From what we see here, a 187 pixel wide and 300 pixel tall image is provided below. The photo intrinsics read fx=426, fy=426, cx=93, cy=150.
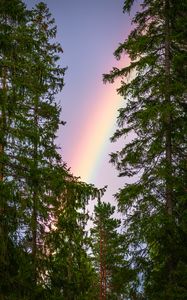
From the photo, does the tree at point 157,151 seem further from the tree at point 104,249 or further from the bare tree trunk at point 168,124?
the tree at point 104,249

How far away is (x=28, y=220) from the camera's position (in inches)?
419

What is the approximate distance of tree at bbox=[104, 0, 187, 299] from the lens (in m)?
11.8

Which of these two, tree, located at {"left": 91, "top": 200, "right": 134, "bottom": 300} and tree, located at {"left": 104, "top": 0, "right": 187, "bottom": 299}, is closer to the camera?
tree, located at {"left": 104, "top": 0, "right": 187, "bottom": 299}

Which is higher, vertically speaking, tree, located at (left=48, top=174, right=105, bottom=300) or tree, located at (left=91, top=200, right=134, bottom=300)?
tree, located at (left=91, top=200, right=134, bottom=300)

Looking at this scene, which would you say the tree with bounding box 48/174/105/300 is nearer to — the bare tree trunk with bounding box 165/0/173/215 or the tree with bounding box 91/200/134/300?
the bare tree trunk with bounding box 165/0/173/215

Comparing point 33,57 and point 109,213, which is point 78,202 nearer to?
point 33,57

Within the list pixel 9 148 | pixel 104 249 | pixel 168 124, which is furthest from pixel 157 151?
pixel 104 249

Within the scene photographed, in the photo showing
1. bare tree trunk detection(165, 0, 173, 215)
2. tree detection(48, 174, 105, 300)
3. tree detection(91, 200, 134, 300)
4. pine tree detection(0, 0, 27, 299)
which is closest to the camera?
pine tree detection(0, 0, 27, 299)

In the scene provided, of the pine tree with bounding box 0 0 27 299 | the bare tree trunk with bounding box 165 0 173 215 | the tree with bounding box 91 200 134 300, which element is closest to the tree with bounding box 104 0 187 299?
the bare tree trunk with bounding box 165 0 173 215

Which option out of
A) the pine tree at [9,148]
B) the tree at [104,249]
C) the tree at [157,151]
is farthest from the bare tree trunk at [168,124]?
the tree at [104,249]

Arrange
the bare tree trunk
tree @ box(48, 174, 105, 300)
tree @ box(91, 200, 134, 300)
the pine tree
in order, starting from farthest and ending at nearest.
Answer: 1. tree @ box(91, 200, 134, 300)
2. the bare tree trunk
3. tree @ box(48, 174, 105, 300)
4. the pine tree

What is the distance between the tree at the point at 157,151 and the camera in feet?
38.7

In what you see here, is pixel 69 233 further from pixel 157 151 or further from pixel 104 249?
pixel 104 249

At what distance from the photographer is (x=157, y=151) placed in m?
13.1
